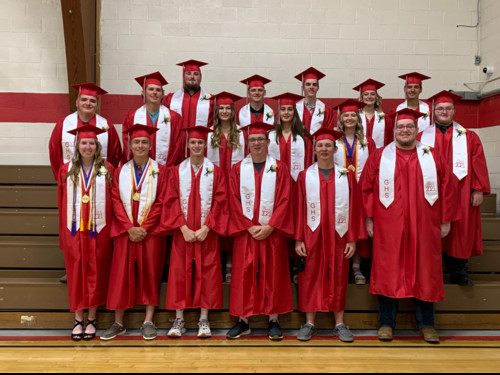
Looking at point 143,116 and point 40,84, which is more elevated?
point 40,84

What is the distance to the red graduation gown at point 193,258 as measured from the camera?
3.70 metres

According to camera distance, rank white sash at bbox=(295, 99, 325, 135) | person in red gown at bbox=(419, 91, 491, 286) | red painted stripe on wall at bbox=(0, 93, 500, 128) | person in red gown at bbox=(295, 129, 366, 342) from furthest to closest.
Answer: red painted stripe on wall at bbox=(0, 93, 500, 128) < white sash at bbox=(295, 99, 325, 135) < person in red gown at bbox=(419, 91, 491, 286) < person in red gown at bbox=(295, 129, 366, 342)

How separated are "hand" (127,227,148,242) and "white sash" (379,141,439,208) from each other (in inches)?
73.2

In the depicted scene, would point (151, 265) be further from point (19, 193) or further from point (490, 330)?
point (490, 330)

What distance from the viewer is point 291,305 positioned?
3.75 metres

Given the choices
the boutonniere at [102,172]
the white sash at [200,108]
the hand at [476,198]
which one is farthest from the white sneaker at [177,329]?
the hand at [476,198]

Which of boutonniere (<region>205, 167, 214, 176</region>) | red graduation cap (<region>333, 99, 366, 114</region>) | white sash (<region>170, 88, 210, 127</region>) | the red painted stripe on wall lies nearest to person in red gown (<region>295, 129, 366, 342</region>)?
red graduation cap (<region>333, 99, 366, 114</region>)

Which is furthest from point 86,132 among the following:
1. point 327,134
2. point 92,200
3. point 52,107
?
point 52,107

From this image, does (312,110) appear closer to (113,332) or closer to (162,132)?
(162,132)

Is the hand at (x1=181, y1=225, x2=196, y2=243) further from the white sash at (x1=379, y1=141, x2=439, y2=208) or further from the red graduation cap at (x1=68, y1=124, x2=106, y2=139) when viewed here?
the white sash at (x1=379, y1=141, x2=439, y2=208)

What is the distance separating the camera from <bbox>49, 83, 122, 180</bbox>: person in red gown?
4.15 m

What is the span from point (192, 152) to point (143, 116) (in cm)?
88

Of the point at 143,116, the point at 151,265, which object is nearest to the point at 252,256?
the point at 151,265

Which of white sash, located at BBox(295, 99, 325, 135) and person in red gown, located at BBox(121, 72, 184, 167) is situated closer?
person in red gown, located at BBox(121, 72, 184, 167)
